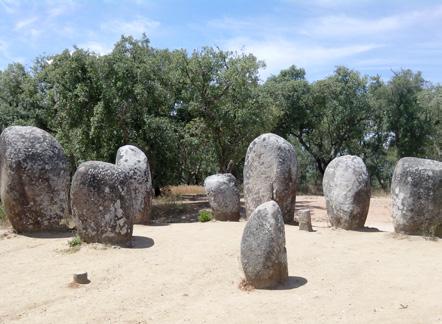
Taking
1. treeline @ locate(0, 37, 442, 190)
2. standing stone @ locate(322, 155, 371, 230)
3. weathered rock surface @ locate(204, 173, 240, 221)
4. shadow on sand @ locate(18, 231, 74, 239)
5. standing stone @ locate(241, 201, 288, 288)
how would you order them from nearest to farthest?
standing stone @ locate(241, 201, 288, 288) < shadow on sand @ locate(18, 231, 74, 239) < standing stone @ locate(322, 155, 371, 230) < weathered rock surface @ locate(204, 173, 240, 221) < treeline @ locate(0, 37, 442, 190)

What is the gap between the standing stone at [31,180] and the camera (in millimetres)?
11945

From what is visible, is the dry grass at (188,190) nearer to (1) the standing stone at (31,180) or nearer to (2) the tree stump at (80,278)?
(1) the standing stone at (31,180)

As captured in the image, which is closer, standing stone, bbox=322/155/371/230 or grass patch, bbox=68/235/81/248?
grass patch, bbox=68/235/81/248

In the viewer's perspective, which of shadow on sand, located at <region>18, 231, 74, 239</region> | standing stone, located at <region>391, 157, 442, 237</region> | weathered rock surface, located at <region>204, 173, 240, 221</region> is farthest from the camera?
weathered rock surface, located at <region>204, 173, 240, 221</region>

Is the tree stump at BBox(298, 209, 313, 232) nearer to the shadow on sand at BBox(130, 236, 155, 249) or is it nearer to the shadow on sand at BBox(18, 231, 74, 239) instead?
the shadow on sand at BBox(130, 236, 155, 249)

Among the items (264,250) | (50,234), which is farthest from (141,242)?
(264,250)

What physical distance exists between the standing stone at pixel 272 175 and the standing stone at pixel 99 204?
4.80 m

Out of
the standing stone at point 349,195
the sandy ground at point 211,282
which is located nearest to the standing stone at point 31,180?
the sandy ground at point 211,282

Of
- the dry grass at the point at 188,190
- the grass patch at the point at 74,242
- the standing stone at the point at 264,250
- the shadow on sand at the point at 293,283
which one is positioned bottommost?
the dry grass at the point at 188,190

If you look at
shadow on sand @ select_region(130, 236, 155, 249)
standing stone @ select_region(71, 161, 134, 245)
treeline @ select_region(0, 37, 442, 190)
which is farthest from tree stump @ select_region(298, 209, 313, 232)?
treeline @ select_region(0, 37, 442, 190)

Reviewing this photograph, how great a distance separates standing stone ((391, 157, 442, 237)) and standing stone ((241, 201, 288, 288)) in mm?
4638

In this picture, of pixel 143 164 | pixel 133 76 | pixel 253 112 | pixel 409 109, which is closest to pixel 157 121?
pixel 133 76

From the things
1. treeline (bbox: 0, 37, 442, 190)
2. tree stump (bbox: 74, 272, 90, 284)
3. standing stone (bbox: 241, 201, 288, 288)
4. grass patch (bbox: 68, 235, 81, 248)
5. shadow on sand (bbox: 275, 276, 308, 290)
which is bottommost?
shadow on sand (bbox: 275, 276, 308, 290)

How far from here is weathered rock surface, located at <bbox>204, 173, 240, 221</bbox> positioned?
49.0 feet
